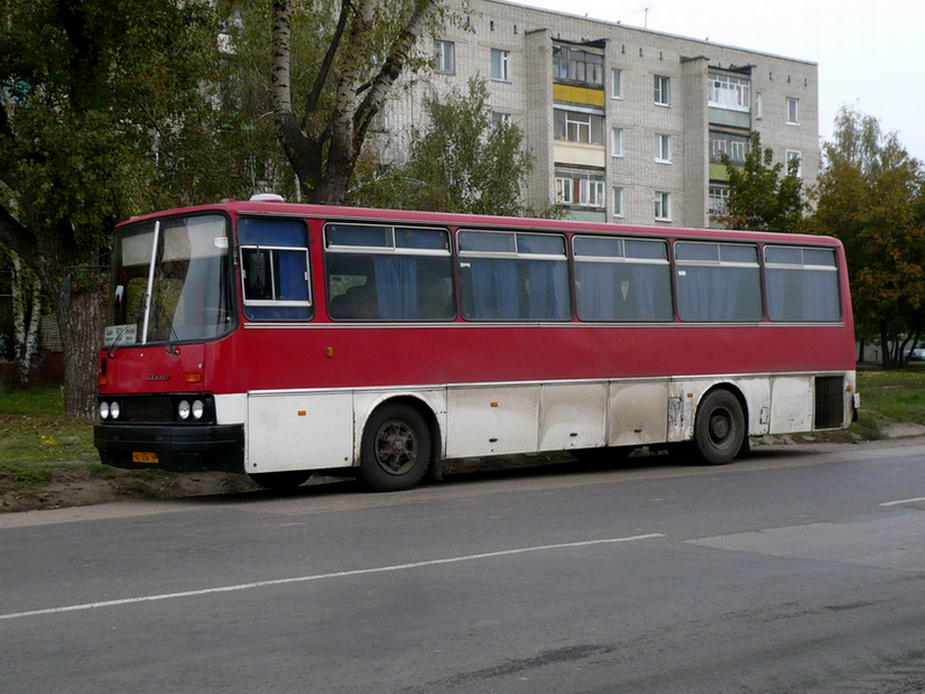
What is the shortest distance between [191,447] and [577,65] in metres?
44.4

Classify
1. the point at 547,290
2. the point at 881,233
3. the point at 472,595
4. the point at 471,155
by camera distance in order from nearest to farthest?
the point at 472,595, the point at 547,290, the point at 471,155, the point at 881,233

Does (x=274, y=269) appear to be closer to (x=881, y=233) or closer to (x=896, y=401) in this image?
(x=896, y=401)

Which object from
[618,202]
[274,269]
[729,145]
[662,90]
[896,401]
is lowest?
[896,401]

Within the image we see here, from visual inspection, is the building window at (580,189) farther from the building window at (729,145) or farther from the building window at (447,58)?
the building window at (729,145)

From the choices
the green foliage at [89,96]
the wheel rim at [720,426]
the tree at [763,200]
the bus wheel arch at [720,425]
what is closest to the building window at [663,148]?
the tree at [763,200]

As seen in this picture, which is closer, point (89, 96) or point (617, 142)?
point (89, 96)

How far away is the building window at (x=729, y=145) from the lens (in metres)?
60.0

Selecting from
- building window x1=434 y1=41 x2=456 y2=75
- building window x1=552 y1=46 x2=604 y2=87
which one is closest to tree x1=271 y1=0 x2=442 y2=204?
building window x1=434 y1=41 x2=456 y2=75

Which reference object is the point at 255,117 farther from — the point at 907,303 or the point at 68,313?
the point at 907,303

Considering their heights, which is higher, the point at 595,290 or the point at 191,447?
the point at 595,290

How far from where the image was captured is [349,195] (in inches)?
1144

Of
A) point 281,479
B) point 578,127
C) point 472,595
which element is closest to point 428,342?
point 281,479

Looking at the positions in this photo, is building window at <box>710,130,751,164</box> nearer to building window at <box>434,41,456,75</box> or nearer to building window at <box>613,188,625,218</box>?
Result: building window at <box>613,188,625,218</box>

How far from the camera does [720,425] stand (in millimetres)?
17859
